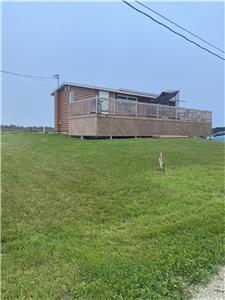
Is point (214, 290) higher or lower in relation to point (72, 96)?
lower

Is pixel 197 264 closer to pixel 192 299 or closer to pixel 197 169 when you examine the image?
pixel 192 299

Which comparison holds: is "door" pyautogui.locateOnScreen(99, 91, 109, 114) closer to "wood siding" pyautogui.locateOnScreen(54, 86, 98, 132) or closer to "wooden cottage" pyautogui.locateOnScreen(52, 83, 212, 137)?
"wooden cottage" pyautogui.locateOnScreen(52, 83, 212, 137)

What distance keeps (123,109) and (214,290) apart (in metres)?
17.9

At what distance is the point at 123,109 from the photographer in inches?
853

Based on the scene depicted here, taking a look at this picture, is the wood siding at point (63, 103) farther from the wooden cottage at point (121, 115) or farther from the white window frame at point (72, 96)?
the white window frame at point (72, 96)

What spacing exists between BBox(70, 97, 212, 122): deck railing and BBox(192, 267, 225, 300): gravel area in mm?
16014

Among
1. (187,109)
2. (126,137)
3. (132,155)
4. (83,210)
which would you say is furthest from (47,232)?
(187,109)

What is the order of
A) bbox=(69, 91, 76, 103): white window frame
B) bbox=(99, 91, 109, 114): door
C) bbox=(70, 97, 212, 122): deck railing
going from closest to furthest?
bbox=(99, 91, 109, 114): door → bbox=(70, 97, 212, 122): deck railing → bbox=(69, 91, 76, 103): white window frame

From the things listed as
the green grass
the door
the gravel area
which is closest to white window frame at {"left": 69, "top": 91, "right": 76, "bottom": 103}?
the door

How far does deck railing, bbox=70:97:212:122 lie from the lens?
808 inches

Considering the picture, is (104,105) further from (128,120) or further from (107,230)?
(107,230)

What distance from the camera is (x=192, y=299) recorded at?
12.9 ft

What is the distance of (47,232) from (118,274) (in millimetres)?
1548

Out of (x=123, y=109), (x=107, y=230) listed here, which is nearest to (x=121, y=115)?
(x=123, y=109)
